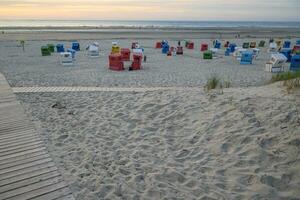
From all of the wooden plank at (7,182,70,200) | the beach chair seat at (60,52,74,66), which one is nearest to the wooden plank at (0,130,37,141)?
the wooden plank at (7,182,70,200)

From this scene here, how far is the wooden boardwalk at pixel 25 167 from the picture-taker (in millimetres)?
3945

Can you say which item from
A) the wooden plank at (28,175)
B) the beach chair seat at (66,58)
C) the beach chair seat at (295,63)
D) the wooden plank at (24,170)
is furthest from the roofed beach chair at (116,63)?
the wooden plank at (28,175)

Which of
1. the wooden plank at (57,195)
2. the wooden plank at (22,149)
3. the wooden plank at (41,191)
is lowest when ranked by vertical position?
the wooden plank at (57,195)

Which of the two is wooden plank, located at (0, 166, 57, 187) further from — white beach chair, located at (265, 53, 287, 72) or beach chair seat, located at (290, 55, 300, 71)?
beach chair seat, located at (290, 55, 300, 71)

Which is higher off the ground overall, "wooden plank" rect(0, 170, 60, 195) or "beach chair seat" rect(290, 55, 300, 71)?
"beach chair seat" rect(290, 55, 300, 71)

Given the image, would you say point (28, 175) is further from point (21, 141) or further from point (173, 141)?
point (173, 141)

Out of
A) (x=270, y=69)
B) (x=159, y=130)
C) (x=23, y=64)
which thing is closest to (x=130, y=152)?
(x=159, y=130)

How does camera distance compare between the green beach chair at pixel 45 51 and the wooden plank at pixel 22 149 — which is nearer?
the wooden plank at pixel 22 149

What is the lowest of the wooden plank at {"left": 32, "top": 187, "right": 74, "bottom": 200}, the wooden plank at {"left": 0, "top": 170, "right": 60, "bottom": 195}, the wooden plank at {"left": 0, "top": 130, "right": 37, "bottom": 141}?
the wooden plank at {"left": 32, "top": 187, "right": 74, "bottom": 200}

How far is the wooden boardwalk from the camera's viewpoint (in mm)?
3945

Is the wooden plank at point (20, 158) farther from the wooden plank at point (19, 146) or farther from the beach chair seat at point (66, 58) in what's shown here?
the beach chair seat at point (66, 58)

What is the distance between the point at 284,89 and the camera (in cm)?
703

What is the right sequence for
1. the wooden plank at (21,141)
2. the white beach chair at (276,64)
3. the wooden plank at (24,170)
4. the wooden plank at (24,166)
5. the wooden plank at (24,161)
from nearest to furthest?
the wooden plank at (24,170), the wooden plank at (24,166), the wooden plank at (24,161), the wooden plank at (21,141), the white beach chair at (276,64)

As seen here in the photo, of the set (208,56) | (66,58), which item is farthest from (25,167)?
(208,56)
